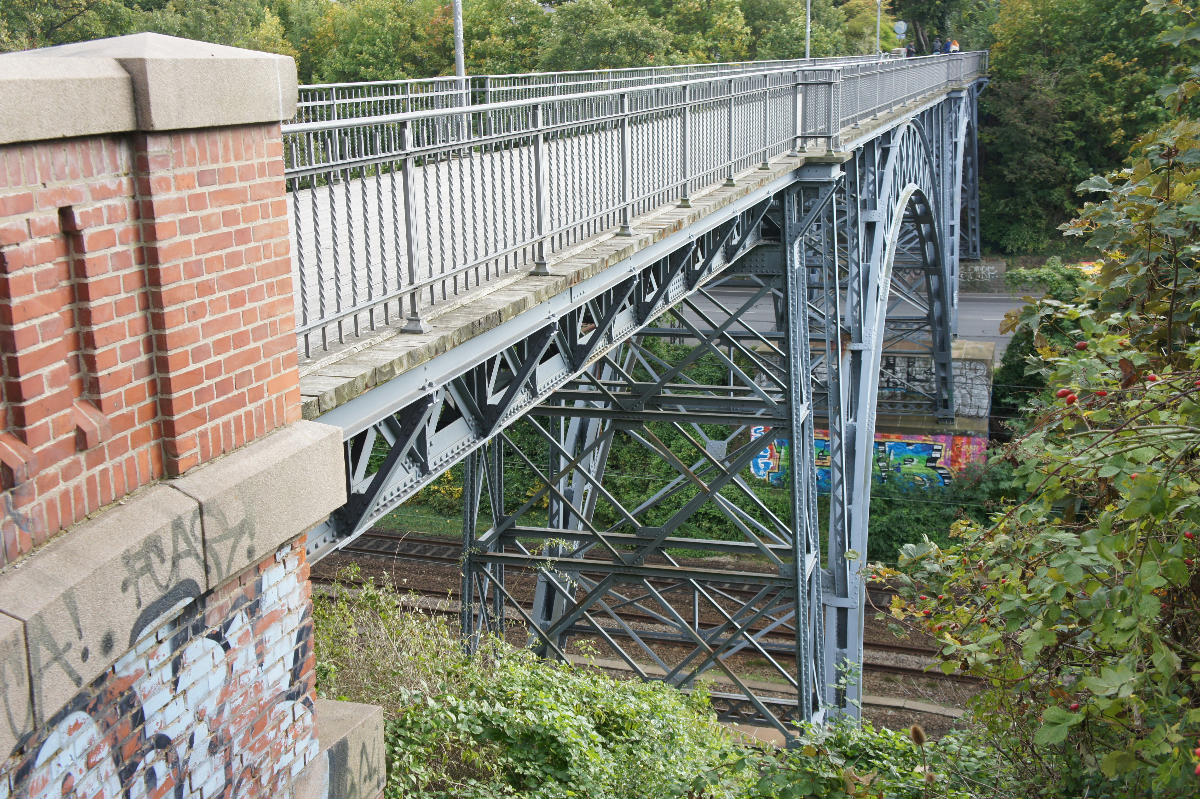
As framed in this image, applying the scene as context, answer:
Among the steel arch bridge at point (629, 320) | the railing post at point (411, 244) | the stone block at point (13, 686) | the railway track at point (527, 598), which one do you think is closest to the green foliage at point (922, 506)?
the railway track at point (527, 598)

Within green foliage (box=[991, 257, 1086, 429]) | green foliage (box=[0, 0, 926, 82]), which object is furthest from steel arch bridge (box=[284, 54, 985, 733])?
green foliage (box=[0, 0, 926, 82])

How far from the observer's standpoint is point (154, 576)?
284cm

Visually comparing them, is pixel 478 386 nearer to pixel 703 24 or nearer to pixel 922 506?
pixel 922 506

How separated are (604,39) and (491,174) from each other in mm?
23060

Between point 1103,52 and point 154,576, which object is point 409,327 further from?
point 1103,52

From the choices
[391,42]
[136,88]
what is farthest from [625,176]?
[391,42]

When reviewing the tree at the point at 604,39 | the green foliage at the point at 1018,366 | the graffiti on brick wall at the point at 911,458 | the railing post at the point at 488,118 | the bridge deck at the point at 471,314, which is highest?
the tree at the point at 604,39

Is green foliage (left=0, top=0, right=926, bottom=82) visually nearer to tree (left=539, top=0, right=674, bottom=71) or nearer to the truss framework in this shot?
tree (left=539, top=0, right=674, bottom=71)

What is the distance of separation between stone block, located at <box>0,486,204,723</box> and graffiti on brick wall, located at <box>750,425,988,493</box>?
1981cm

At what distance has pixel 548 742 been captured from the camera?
638 cm

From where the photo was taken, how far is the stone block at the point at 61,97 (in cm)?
246

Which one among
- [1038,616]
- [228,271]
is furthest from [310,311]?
[1038,616]

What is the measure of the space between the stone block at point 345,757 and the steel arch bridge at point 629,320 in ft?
2.10

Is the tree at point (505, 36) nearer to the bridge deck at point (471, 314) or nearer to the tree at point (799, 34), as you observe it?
the tree at point (799, 34)
